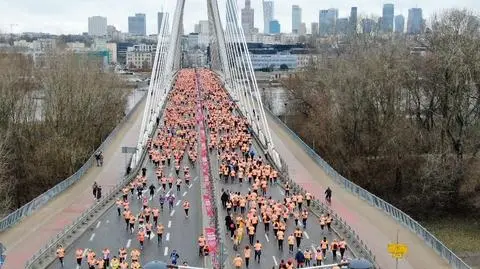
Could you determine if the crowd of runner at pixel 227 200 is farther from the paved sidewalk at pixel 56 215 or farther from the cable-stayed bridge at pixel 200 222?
the paved sidewalk at pixel 56 215

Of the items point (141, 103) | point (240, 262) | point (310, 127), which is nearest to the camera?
point (240, 262)

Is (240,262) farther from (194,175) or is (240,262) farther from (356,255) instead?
(194,175)

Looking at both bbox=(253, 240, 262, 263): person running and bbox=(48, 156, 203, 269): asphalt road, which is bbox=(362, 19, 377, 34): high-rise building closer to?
bbox=(48, 156, 203, 269): asphalt road

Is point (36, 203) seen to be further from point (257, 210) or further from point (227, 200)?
point (257, 210)

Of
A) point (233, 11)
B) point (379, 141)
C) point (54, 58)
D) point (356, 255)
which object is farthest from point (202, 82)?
point (356, 255)

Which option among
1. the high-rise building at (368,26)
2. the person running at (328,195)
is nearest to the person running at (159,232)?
the person running at (328,195)
